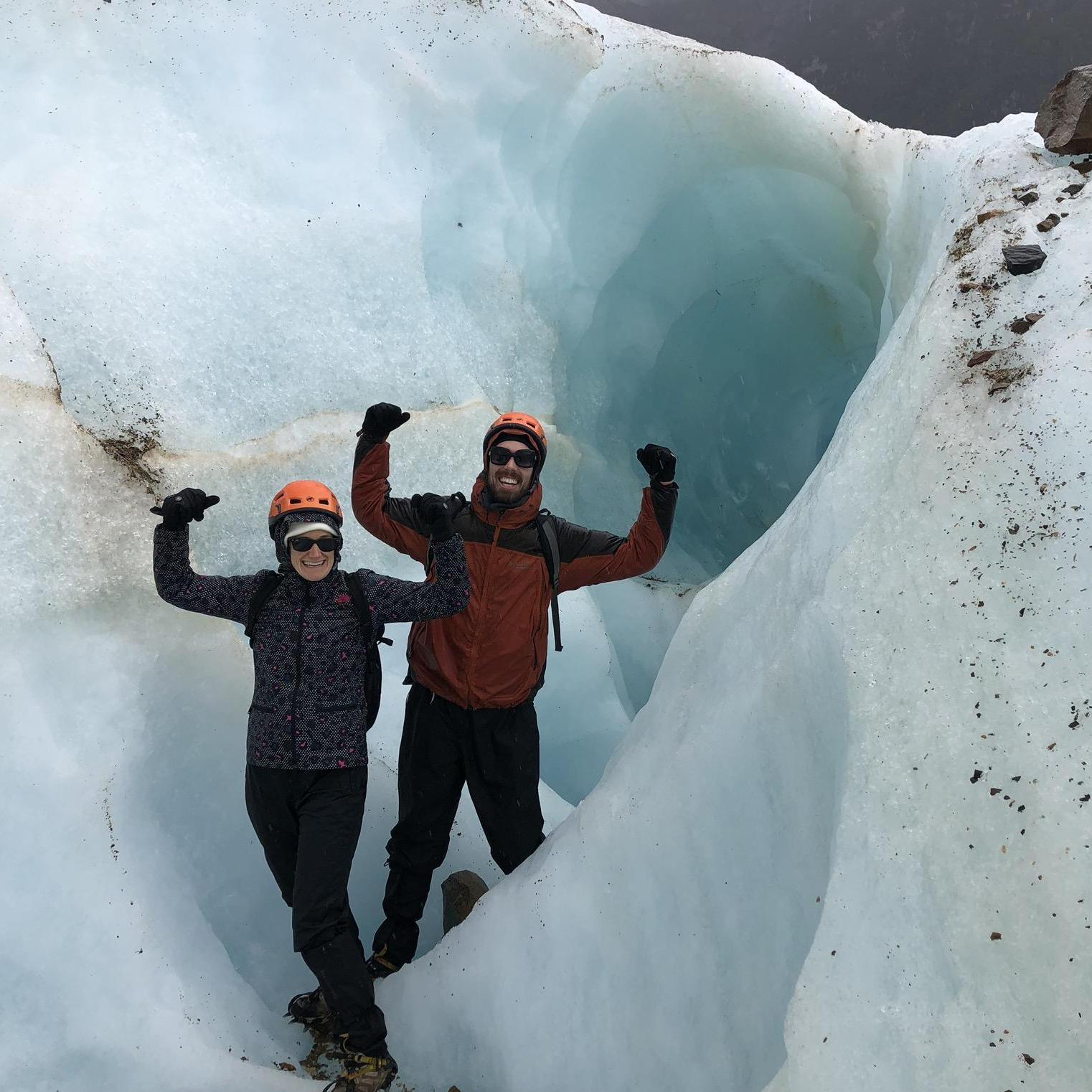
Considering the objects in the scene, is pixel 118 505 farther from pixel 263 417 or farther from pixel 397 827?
pixel 397 827

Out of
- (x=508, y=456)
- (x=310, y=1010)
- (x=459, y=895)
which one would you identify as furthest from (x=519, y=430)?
(x=310, y=1010)

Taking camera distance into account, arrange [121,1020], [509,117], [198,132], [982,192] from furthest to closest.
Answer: [509,117] < [198,132] < [982,192] < [121,1020]

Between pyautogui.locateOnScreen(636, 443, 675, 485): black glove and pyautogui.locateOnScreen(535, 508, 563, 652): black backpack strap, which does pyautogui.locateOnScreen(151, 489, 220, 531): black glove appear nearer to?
pyautogui.locateOnScreen(535, 508, 563, 652): black backpack strap

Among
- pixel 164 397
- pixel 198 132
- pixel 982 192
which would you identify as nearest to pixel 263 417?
pixel 164 397

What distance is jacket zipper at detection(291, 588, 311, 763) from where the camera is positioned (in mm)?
2508

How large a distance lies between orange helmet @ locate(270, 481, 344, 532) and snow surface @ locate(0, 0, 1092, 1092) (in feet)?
2.51

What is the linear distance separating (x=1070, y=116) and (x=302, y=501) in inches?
95.6

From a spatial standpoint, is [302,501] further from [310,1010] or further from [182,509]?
[310,1010]

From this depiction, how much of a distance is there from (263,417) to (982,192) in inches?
101

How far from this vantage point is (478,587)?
285cm

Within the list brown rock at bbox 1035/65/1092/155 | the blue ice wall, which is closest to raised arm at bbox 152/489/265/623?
the blue ice wall

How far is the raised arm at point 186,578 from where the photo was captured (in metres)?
2.52

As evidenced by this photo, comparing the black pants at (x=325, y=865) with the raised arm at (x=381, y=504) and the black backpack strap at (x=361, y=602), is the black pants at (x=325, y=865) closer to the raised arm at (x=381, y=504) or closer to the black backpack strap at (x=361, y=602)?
the black backpack strap at (x=361, y=602)

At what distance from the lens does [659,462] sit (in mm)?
2887
